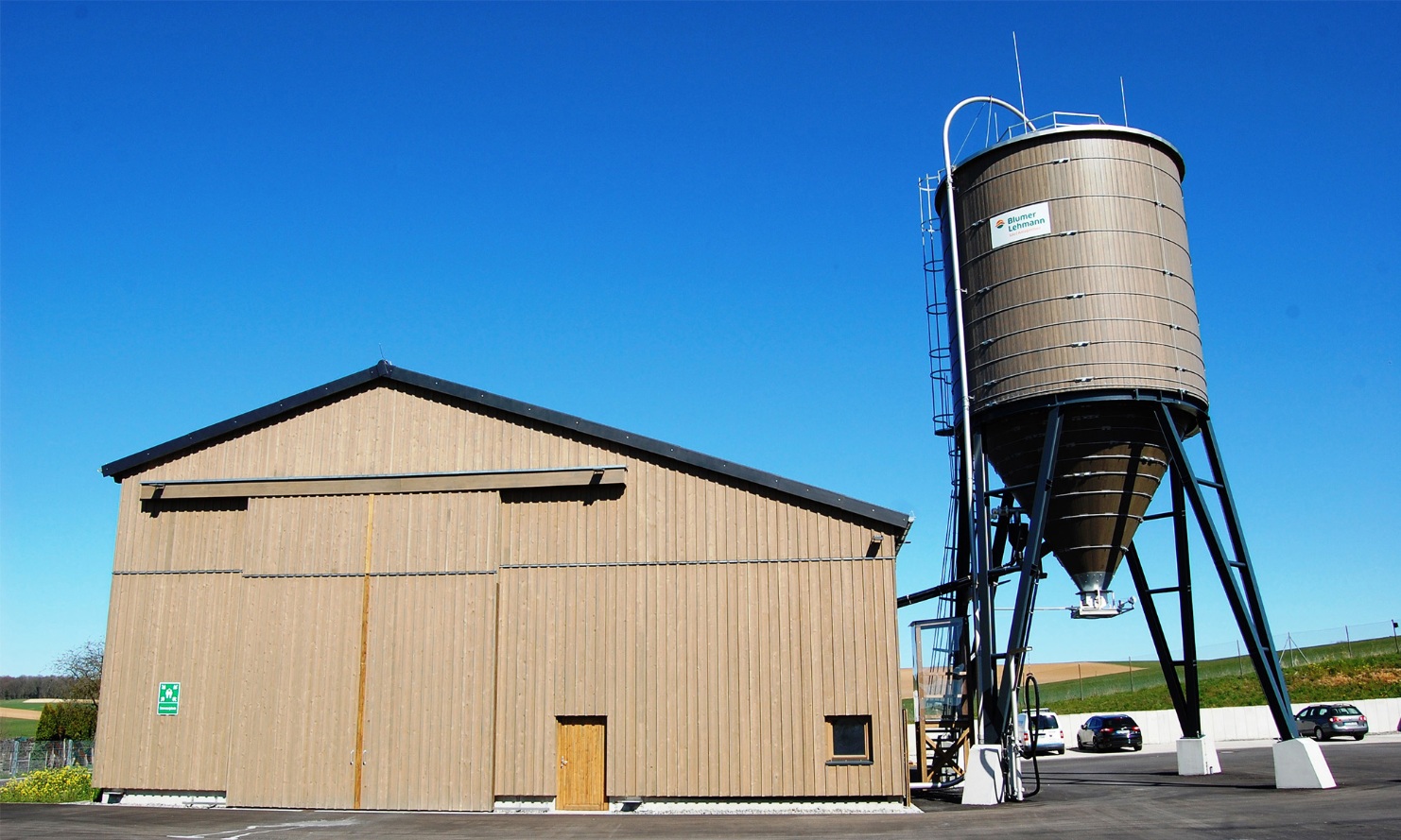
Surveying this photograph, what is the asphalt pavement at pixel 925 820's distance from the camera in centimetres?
1552

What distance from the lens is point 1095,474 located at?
2145 cm

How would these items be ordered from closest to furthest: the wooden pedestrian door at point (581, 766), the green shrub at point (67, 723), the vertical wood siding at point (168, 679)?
the wooden pedestrian door at point (581, 766), the vertical wood siding at point (168, 679), the green shrub at point (67, 723)

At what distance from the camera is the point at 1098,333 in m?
21.2

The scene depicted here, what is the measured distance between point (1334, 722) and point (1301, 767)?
22.4 metres

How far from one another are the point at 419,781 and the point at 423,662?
227 cm

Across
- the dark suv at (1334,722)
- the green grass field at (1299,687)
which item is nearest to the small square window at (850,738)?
the dark suv at (1334,722)

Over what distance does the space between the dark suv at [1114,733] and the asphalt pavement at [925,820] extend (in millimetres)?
16471

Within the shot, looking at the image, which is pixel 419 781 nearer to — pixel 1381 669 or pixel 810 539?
pixel 810 539

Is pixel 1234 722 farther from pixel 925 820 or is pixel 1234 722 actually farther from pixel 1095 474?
pixel 925 820

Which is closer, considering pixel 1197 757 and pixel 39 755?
pixel 1197 757

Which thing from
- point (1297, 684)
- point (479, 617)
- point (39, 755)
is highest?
point (479, 617)

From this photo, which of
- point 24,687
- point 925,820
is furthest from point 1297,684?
point 24,687

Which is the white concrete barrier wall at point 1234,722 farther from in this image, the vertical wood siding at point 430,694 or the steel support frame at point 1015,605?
the vertical wood siding at point 430,694

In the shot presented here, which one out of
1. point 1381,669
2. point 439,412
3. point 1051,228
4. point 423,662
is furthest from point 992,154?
point 1381,669
